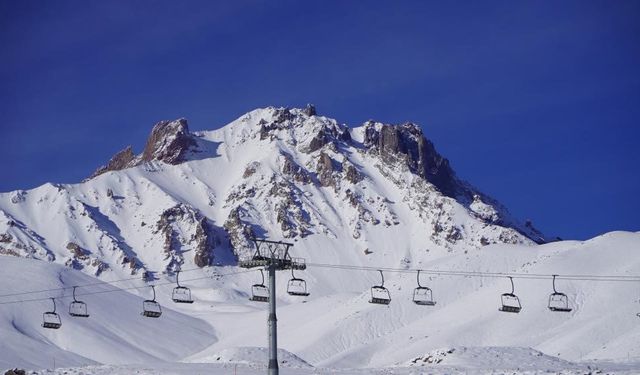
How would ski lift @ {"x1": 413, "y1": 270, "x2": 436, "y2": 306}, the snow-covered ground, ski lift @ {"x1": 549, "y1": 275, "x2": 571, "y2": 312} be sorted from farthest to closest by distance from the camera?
the snow-covered ground, ski lift @ {"x1": 549, "y1": 275, "x2": 571, "y2": 312}, ski lift @ {"x1": 413, "y1": 270, "x2": 436, "y2": 306}

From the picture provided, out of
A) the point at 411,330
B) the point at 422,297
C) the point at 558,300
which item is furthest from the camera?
the point at 422,297

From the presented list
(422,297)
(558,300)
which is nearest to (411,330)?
(422,297)

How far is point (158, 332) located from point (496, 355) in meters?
115

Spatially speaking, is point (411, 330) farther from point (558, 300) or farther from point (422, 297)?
point (558, 300)

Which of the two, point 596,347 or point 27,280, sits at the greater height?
point 27,280

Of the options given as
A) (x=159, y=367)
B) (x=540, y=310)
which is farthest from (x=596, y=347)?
(x=159, y=367)

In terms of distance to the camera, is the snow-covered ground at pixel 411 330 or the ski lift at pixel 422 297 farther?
the snow-covered ground at pixel 411 330

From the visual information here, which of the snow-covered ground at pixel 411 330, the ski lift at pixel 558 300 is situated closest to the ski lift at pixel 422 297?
the snow-covered ground at pixel 411 330

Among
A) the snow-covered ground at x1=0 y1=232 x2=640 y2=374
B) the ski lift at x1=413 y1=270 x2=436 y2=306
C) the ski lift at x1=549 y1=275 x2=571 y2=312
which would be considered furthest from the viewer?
the snow-covered ground at x1=0 y1=232 x2=640 y2=374

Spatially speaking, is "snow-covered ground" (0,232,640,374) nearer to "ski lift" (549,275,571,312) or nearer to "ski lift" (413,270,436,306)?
"ski lift" (413,270,436,306)

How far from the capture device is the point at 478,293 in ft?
485

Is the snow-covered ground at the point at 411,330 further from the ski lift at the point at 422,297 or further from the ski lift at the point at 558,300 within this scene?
the ski lift at the point at 558,300

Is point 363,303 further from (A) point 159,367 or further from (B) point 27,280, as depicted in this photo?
(A) point 159,367

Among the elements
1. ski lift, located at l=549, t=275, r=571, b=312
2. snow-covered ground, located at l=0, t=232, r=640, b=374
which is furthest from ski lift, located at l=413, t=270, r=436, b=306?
ski lift, located at l=549, t=275, r=571, b=312
